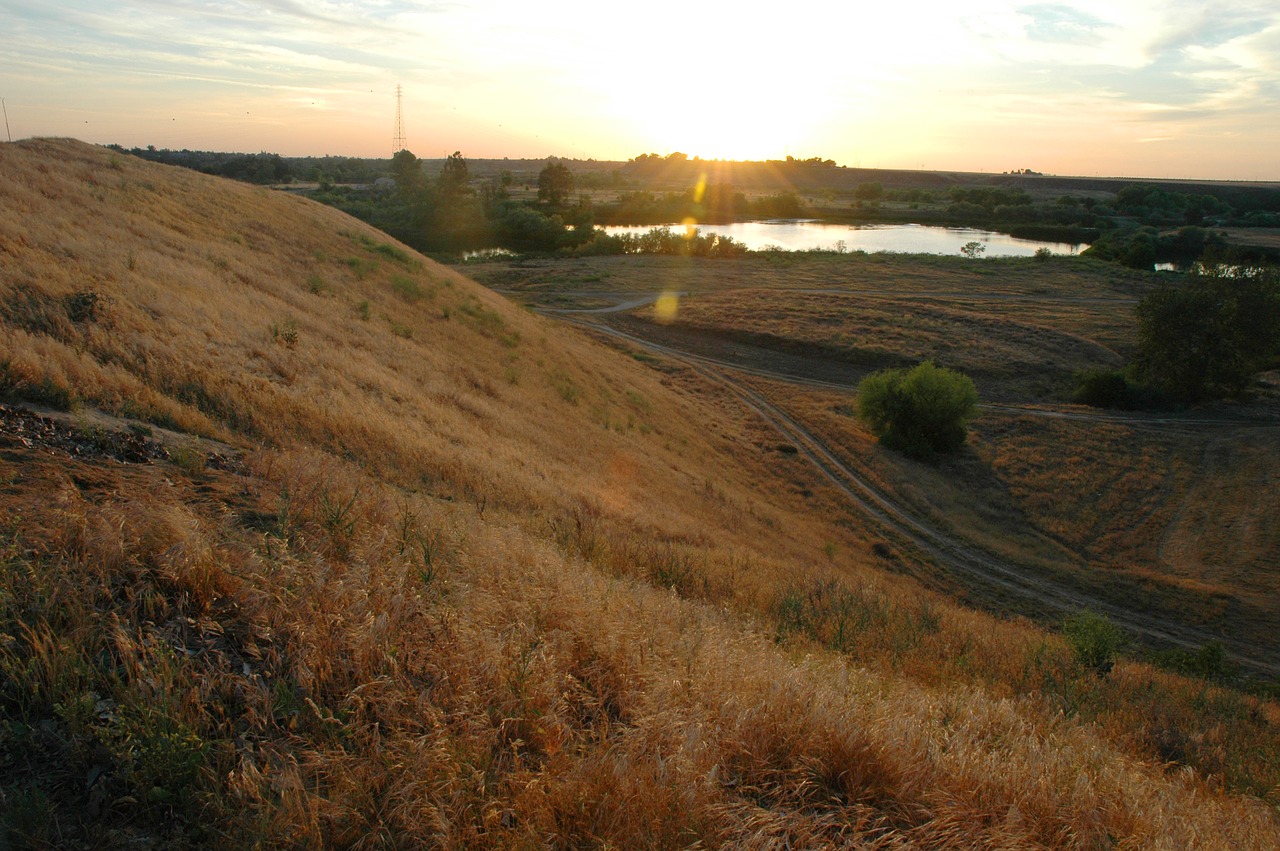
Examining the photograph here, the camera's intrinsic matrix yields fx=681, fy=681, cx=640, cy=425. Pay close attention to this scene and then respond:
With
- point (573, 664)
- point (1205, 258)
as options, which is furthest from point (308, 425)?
point (1205, 258)

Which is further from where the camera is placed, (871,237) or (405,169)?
(871,237)

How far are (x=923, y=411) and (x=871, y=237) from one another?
86.4 m

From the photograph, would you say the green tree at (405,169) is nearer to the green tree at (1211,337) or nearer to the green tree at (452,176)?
the green tree at (452,176)

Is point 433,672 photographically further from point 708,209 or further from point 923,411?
point 708,209

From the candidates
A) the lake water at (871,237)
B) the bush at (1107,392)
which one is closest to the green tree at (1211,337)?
the bush at (1107,392)

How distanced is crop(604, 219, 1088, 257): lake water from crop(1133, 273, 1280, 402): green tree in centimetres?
5274

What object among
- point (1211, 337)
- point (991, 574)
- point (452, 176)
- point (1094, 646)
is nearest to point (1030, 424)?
point (1211, 337)

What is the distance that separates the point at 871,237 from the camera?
349 feet

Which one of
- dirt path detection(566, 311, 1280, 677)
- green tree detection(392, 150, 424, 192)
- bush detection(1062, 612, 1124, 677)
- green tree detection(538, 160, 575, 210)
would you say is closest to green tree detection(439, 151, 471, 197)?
green tree detection(392, 150, 424, 192)

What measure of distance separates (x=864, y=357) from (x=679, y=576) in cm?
3518

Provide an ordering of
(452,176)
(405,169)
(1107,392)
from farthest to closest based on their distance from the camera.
Result: (405,169), (452,176), (1107,392)

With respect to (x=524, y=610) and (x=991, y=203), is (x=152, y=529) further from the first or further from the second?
(x=991, y=203)

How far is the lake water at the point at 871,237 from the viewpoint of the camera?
314ft

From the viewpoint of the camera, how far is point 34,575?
3609 millimetres
